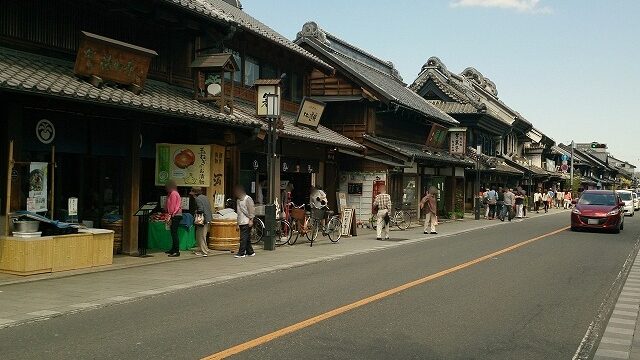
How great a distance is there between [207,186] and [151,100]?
330 centimetres

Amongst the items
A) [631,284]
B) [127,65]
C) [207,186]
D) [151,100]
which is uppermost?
[127,65]

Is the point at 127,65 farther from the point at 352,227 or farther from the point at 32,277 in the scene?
the point at 352,227

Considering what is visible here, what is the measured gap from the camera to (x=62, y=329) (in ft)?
24.1

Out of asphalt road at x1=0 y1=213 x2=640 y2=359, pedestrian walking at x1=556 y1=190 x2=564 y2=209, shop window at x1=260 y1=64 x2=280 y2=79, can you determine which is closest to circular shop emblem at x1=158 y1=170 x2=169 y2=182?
asphalt road at x1=0 y1=213 x2=640 y2=359

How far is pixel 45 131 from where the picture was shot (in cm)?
1256

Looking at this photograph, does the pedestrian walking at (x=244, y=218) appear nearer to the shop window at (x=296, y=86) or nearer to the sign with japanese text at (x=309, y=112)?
the sign with japanese text at (x=309, y=112)

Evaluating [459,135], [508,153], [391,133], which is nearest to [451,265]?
[391,133]

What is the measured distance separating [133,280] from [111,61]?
530cm

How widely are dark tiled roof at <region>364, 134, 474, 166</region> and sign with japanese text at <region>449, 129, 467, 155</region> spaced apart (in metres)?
0.47

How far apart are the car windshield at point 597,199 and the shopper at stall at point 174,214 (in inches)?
755

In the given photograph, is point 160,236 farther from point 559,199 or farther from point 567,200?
point 559,199

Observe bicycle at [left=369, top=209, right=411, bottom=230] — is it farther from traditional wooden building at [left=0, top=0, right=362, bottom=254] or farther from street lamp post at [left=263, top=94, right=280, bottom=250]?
street lamp post at [left=263, top=94, right=280, bottom=250]

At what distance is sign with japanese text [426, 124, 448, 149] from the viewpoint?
32.9 m

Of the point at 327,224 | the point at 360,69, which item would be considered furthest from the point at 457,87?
the point at 327,224
